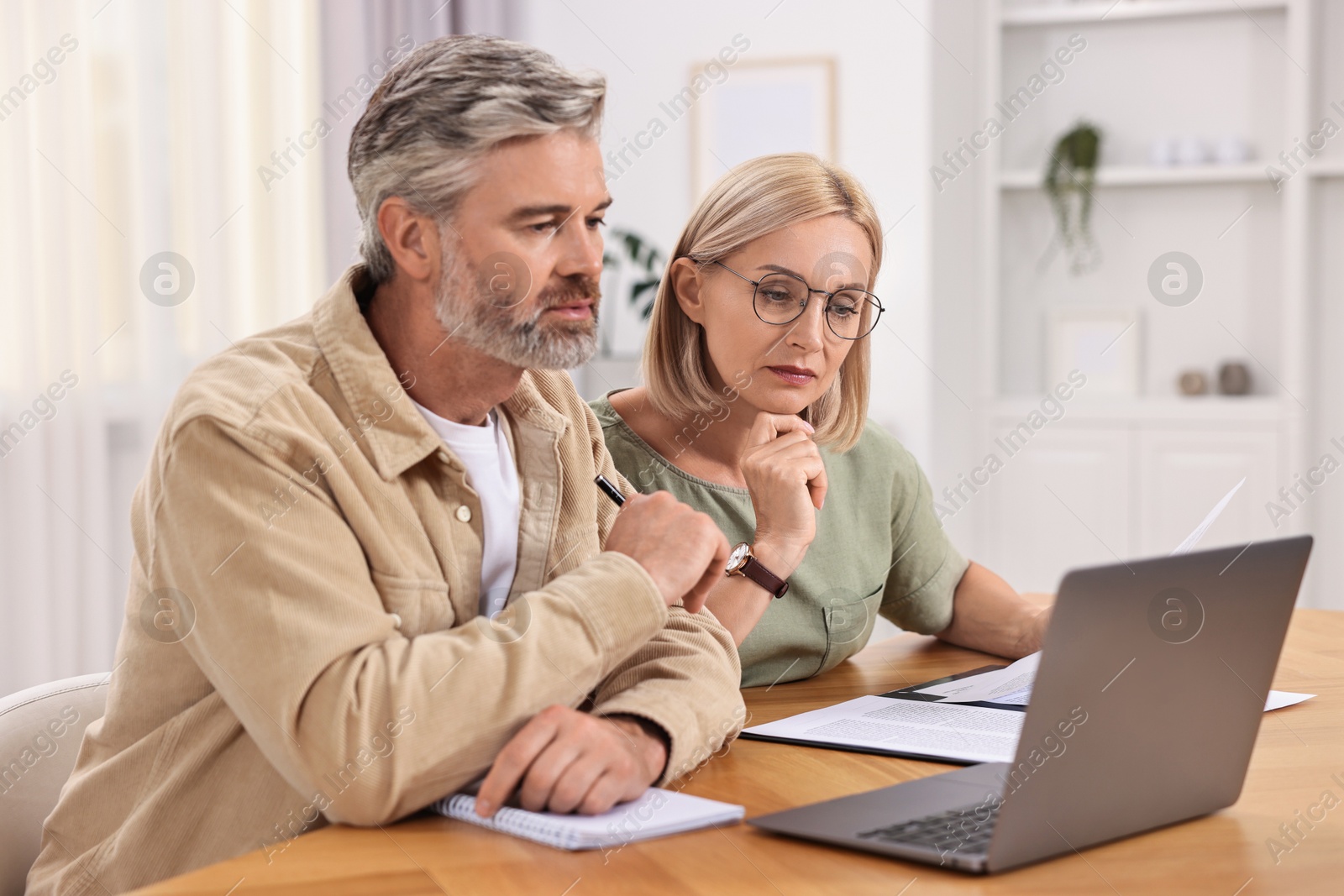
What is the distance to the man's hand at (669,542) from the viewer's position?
1.16 metres

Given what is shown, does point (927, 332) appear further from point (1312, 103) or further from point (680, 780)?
point (680, 780)

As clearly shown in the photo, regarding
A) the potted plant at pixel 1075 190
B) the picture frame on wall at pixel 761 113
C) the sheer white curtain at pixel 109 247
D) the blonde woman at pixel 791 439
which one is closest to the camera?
the blonde woman at pixel 791 439

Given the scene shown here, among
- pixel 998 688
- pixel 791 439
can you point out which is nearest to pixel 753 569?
pixel 791 439

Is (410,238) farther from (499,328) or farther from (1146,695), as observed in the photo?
(1146,695)

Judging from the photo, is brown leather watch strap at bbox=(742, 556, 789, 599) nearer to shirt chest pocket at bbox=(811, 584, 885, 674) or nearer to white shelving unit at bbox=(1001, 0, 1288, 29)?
shirt chest pocket at bbox=(811, 584, 885, 674)

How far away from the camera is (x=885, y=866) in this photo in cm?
92

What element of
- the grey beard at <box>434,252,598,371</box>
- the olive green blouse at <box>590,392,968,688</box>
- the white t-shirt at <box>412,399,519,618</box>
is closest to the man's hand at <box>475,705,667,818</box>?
the white t-shirt at <box>412,399,519,618</box>

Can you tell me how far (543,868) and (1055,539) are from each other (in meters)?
3.57

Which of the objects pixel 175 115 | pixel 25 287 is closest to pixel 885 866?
pixel 25 287

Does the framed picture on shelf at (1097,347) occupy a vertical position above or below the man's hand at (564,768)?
above

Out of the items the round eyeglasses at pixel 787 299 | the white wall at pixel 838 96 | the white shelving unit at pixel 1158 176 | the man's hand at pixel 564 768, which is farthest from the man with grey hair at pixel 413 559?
the white shelving unit at pixel 1158 176

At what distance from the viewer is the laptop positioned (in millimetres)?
875

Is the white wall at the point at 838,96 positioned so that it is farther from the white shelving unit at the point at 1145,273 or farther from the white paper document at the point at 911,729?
the white paper document at the point at 911,729

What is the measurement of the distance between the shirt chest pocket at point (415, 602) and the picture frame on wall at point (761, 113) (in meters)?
3.42
